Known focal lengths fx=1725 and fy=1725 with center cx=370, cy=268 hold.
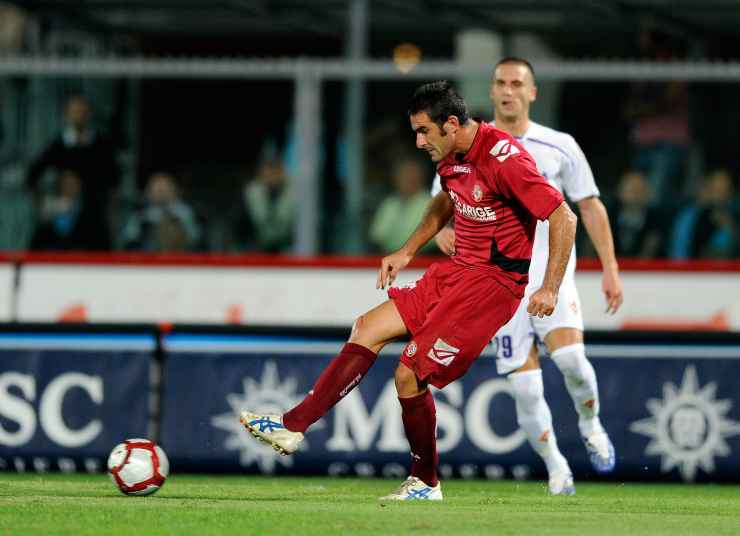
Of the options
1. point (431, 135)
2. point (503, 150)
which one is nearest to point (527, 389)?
point (503, 150)

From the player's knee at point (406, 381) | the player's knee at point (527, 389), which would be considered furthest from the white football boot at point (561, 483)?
the player's knee at point (406, 381)

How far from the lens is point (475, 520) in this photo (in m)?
7.18

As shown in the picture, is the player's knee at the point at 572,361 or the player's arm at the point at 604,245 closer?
the player's knee at the point at 572,361

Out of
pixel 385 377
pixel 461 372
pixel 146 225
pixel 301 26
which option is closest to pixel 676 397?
pixel 385 377

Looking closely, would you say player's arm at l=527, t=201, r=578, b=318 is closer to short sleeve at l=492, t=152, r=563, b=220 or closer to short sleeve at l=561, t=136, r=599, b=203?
short sleeve at l=492, t=152, r=563, b=220

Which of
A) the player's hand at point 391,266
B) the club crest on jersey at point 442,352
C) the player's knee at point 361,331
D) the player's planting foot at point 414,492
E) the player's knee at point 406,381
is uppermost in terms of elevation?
the player's hand at point 391,266

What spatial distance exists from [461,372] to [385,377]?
2862mm

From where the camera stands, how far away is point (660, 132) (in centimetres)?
1298

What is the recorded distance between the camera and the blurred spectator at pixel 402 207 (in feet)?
42.8

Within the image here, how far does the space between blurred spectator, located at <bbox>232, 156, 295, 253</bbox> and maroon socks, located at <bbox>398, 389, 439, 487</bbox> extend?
569 centimetres

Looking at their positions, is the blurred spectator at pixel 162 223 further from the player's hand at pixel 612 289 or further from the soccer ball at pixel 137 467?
the soccer ball at pixel 137 467

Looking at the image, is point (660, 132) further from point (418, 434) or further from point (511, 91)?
point (418, 434)

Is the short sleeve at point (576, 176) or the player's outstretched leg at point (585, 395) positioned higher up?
the short sleeve at point (576, 176)

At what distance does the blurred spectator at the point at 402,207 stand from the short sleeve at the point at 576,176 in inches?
141
